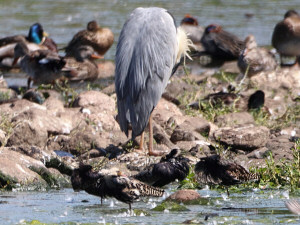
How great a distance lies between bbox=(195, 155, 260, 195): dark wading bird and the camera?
6.48m

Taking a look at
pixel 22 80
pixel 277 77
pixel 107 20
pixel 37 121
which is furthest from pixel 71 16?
pixel 37 121

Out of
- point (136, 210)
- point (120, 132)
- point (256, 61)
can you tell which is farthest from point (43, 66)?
point (136, 210)

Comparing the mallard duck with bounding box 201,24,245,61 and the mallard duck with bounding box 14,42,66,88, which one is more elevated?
the mallard duck with bounding box 201,24,245,61

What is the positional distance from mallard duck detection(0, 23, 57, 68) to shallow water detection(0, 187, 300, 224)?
978 cm

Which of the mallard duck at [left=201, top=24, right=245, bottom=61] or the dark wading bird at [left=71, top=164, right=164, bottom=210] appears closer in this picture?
the dark wading bird at [left=71, top=164, right=164, bottom=210]

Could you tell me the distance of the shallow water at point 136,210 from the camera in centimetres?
530

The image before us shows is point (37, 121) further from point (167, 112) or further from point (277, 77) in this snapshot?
point (277, 77)

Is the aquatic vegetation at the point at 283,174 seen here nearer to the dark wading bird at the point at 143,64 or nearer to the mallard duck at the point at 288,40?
the dark wading bird at the point at 143,64

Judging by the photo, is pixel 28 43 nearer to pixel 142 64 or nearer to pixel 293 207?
pixel 142 64

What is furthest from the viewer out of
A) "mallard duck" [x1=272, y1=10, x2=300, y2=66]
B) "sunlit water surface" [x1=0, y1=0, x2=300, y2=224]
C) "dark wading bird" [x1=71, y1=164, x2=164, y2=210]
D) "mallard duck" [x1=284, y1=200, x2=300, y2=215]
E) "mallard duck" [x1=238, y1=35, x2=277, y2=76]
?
"mallard duck" [x1=272, y1=10, x2=300, y2=66]

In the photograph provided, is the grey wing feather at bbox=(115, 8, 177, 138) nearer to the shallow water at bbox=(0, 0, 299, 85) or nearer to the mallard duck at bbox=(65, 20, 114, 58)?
the mallard duck at bbox=(65, 20, 114, 58)

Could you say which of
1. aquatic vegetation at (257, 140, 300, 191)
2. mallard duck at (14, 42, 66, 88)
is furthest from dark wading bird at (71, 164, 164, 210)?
mallard duck at (14, 42, 66, 88)

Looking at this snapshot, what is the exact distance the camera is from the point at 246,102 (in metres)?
10.5

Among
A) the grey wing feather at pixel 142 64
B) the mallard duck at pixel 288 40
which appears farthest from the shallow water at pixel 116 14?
the grey wing feather at pixel 142 64
